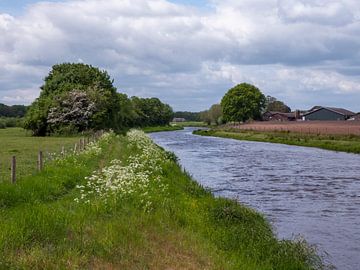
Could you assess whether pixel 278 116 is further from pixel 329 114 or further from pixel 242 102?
pixel 242 102

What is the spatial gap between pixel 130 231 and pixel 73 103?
62219mm

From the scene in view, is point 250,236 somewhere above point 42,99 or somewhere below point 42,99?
below

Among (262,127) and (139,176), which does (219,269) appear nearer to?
(139,176)

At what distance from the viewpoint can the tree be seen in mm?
140000

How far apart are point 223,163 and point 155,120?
5487 inches

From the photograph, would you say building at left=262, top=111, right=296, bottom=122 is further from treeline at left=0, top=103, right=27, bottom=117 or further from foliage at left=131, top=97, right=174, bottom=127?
treeline at left=0, top=103, right=27, bottom=117

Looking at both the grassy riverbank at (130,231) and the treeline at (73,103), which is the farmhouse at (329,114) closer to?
the treeline at (73,103)

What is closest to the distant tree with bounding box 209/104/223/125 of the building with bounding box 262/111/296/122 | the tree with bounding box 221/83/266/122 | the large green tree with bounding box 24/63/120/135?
the building with bounding box 262/111/296/122

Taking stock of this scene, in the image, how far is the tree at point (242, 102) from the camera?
140 meters

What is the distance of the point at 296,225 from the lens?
17828 mm

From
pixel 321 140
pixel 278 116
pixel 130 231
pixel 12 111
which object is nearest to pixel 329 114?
pixel 278 116

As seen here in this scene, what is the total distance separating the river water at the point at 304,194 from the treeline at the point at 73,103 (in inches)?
1318

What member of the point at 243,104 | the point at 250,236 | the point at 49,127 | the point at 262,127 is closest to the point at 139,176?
the point at 250,236

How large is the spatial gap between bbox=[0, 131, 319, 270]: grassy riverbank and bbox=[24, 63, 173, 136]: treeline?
181ft
